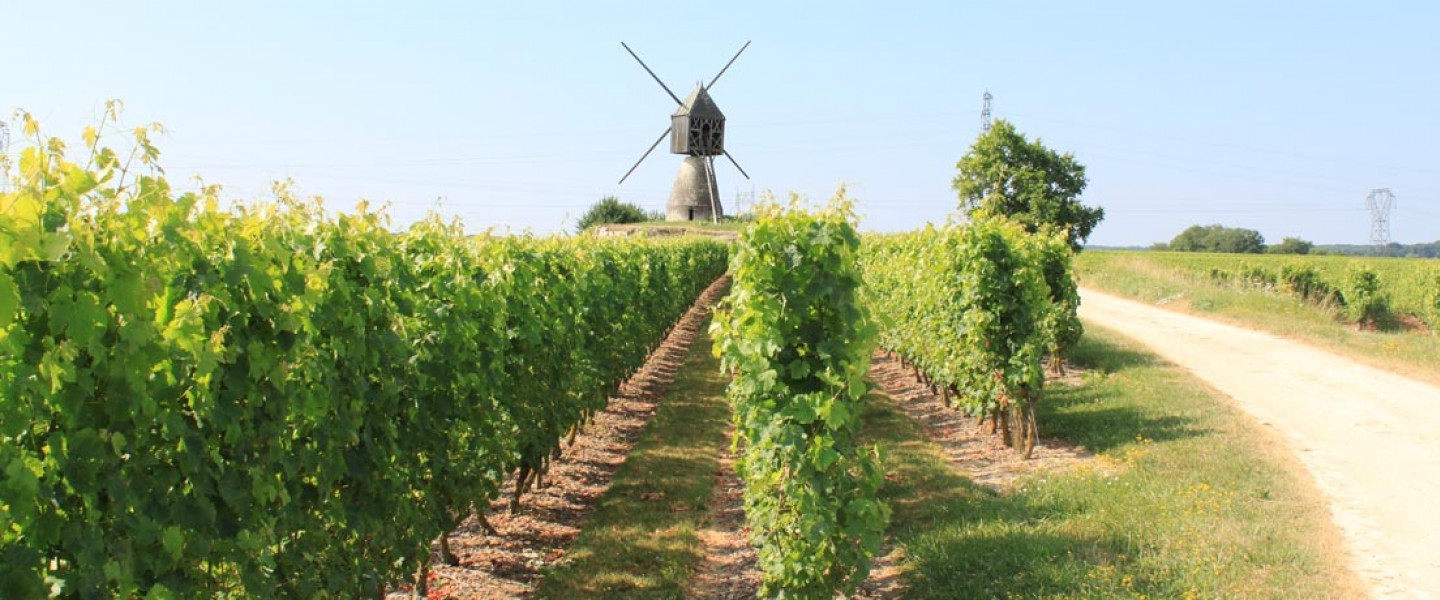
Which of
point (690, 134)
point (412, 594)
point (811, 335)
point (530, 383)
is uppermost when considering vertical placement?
point (690, 134)

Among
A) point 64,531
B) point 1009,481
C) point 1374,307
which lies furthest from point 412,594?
point 1374,307

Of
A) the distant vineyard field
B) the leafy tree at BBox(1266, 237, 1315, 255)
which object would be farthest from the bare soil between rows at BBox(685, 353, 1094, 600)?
the leafy tree at BBox(1266, 237, 1315, 255)

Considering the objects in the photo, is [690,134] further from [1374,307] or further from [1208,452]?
[1208,452]

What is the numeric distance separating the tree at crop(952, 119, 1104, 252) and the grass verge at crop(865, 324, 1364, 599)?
146 feet

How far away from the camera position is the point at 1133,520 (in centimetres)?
671

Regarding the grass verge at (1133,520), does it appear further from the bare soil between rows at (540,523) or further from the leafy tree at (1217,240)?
the leafy tree at (1217,240)

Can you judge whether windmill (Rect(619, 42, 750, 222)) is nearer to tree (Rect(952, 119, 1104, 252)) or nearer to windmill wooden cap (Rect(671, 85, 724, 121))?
windmill wooden cap (Rect(671, 85, 724, 121))

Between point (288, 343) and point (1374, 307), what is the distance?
3265 centimetres

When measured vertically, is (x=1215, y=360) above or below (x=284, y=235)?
below

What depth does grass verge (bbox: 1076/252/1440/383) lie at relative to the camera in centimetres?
1559

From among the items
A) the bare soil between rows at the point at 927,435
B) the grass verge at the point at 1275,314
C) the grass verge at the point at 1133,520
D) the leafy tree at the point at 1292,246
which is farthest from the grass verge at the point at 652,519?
the leafy tree at the point at 1292,246

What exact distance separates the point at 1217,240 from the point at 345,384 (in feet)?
358

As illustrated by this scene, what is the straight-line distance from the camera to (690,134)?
189ft

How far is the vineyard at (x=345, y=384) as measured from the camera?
271cm
